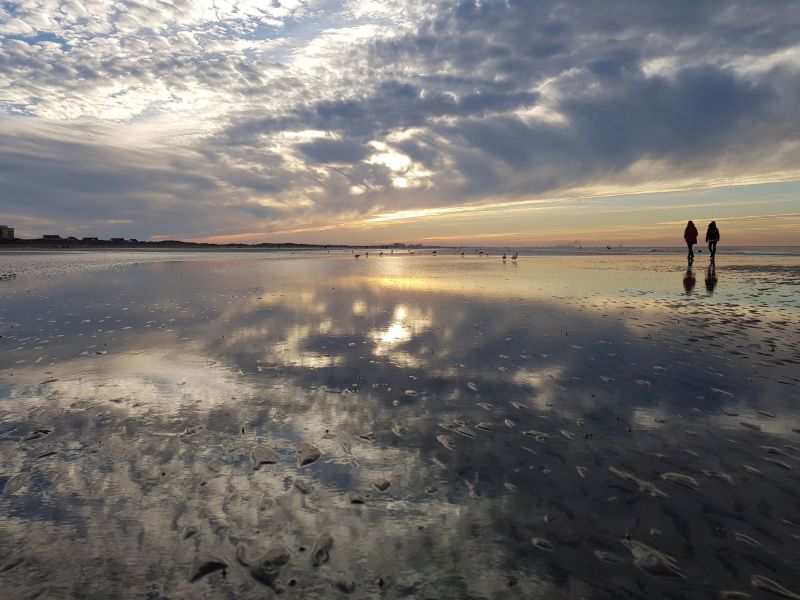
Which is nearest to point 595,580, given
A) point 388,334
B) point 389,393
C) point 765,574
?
point 765,574

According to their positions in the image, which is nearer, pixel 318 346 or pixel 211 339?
pixel 318 346

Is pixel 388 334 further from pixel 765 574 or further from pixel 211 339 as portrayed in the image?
pixel 765 574

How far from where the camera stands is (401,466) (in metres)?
5.55

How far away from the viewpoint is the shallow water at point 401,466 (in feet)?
12.3

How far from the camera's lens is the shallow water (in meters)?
3.74

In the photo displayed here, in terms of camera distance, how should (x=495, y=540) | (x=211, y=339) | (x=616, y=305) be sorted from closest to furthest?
(x=495, y=540) → (x=211, y=339) → (x=616, y=305)

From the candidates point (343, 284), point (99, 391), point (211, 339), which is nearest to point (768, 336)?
point (211, 339)

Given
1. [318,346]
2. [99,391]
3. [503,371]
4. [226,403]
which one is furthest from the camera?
[318,346]

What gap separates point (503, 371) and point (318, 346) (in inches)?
201

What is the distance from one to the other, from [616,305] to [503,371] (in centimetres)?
1161

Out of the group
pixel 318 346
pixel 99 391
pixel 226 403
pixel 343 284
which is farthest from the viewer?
pixel 343 284

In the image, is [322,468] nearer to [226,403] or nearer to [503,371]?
[226,403]

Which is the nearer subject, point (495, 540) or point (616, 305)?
point (495, 540)

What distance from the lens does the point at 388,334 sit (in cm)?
1330
